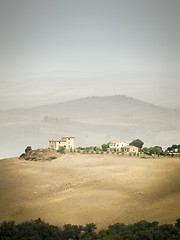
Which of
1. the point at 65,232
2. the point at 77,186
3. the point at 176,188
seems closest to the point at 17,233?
the point at 65,232

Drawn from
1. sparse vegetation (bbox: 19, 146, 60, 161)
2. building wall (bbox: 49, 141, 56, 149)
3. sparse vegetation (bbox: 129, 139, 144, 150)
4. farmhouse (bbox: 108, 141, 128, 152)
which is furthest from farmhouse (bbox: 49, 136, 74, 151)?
sparse vegetation (bbox: 129, 139, 144, 150)

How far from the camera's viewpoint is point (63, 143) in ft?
259

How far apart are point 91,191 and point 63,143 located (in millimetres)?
39505

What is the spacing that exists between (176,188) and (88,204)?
14.1 meters

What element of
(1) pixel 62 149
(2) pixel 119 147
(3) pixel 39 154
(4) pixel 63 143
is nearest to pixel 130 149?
(2) pixel 119 147

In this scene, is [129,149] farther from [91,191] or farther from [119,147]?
[91,191]

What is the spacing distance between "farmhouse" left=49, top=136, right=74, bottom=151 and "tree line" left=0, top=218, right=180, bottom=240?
166ft

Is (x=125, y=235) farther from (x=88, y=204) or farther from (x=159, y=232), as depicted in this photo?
(x=88, y=204)

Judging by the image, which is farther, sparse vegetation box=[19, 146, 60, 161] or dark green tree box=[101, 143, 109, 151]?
dark green tree box=[101, 143, 109, 151]

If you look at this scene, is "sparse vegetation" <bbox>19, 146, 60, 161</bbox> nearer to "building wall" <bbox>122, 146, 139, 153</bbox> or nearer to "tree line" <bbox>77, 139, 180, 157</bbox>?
"tree line" <bbox>77, 139, 180, 157</bbox>

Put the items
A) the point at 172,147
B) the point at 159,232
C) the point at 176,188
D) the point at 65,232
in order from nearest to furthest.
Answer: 1. the point at 159,232
2. the point at 65,232
3. the point at 176,188
4. the point at 172,147

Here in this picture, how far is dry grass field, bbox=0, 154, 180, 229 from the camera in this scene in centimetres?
3144

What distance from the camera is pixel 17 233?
23.3 meters

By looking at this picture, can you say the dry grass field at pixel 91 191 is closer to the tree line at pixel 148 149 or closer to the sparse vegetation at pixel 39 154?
the sparse vegetation at pixel 39 154
